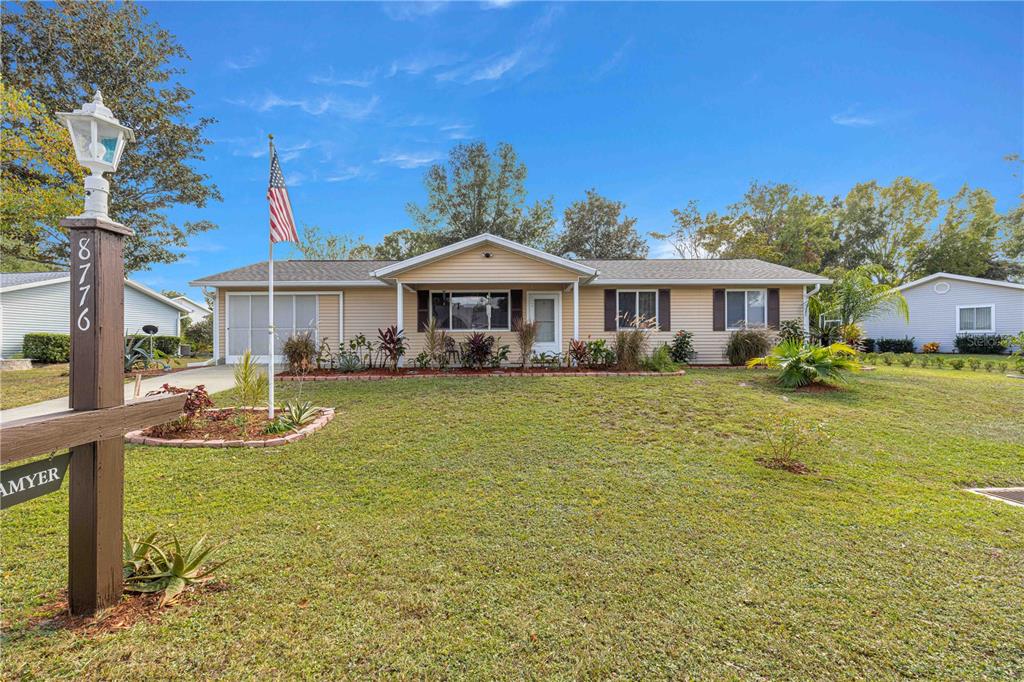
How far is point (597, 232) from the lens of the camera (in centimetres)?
2925

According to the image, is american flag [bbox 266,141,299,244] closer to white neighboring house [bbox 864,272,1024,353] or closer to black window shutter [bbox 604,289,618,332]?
black window shutter [bbox 604,289,618,332]

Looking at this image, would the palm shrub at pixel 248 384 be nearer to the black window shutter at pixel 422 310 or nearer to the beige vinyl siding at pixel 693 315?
the black window shutter at pixel 422 310

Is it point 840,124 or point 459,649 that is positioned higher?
point 840,124

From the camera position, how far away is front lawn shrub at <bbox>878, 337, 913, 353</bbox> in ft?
66.2

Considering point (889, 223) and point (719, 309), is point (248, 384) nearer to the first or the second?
point (719, 309)

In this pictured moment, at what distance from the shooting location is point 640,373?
9.90m

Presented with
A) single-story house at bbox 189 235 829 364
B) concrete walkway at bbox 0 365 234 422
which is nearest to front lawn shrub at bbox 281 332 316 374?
concrete walkway at bbox 0 365 234 422

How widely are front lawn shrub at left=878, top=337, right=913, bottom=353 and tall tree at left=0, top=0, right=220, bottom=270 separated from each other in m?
36.4

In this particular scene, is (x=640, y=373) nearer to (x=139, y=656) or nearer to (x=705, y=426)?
(x=705, y=426)

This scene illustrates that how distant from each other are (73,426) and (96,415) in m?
0.11

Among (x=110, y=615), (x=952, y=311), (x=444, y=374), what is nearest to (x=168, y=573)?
(x=110, y=615)

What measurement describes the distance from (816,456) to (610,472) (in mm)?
2701

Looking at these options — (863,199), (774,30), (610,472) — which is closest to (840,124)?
(774,30)

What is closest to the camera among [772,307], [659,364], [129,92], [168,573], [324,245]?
[168,573]
